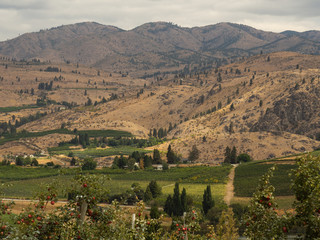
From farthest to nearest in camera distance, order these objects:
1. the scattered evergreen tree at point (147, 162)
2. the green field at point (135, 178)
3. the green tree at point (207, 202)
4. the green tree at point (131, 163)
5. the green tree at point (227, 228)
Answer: the scattered evergreen tree at point (147, 162)
the green tree at point (131, 163)
the green field at point (135, 178)
the green tree at point (207, 202)
the green tree at point (227, 228)

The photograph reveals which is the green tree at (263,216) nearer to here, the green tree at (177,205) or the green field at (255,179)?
the green tree at (177,205)

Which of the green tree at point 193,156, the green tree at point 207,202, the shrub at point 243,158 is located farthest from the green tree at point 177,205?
the green tree at point 193,156

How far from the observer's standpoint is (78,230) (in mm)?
23406

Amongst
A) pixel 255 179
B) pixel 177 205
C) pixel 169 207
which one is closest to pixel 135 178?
pixel 255 179

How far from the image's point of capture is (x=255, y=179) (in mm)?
130500

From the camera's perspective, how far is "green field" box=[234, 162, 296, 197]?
11290 cm

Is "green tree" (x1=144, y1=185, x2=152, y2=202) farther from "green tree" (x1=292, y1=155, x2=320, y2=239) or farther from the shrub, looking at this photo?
"green tree" (x1=292, y1=155, x2=320, y2=239)

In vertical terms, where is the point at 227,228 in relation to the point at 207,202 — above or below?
above

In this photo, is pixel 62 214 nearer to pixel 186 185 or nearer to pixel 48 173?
pixel 186 185

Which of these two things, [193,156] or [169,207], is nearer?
[169,207]

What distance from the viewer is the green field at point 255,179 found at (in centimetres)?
11290

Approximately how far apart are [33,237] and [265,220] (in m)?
12.3

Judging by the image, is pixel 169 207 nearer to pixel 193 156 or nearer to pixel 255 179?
pixel 255 179

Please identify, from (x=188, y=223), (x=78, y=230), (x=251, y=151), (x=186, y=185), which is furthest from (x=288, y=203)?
(x=251, y=151)
